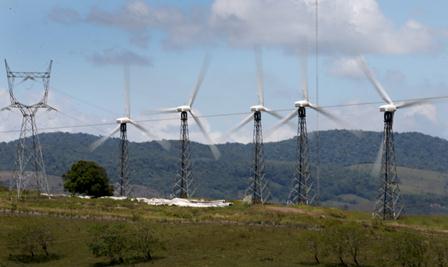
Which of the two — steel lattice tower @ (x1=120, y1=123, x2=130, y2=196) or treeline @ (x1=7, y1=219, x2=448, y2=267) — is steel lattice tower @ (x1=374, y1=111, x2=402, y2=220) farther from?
steel lattice tower @ (x1=120, y1=123, x2=130, y2=196)

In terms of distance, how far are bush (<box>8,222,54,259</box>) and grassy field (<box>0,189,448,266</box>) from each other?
5.28ft

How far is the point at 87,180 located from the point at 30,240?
6975 cm

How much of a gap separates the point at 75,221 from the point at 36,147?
32.3 meters

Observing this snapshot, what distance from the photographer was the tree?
6905 inches

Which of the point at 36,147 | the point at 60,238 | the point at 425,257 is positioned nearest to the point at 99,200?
the point at 36,147

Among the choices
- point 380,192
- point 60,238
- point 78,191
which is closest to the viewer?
point 60,238

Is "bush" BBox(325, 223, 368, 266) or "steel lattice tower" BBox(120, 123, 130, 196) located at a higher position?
"steel lattice tower" BBox(120, 123, 130, 196)

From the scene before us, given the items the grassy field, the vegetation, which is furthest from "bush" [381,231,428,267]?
the vegetation

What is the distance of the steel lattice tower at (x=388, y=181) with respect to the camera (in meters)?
134

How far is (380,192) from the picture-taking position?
139m

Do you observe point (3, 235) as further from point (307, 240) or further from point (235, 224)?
point (307, 240)

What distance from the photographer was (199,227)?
11806 centimetres

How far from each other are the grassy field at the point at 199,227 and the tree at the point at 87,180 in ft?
69.3

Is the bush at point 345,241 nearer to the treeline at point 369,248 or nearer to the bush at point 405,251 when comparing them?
the treeline at point 369,248
